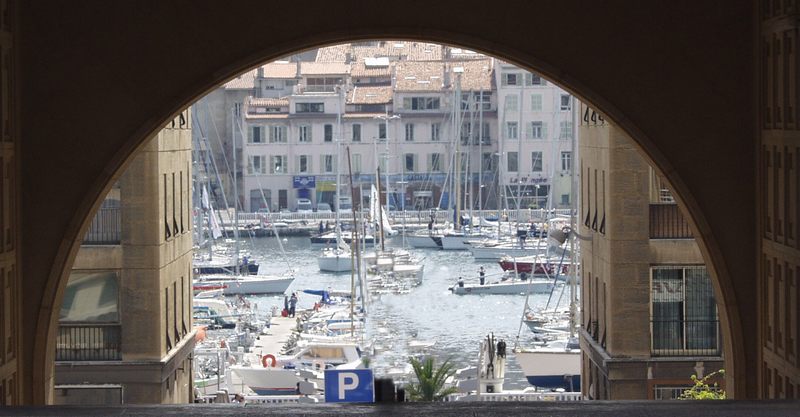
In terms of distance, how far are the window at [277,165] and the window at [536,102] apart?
33.8 ft

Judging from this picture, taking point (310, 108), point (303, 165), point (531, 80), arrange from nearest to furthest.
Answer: point (531, 80) < point (310, 108) < point (303, 165)

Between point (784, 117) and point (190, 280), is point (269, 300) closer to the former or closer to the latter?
point (190, 280)

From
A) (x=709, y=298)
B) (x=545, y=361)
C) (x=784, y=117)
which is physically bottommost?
(x=545, y=361)

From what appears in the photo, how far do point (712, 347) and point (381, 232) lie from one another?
24635mm

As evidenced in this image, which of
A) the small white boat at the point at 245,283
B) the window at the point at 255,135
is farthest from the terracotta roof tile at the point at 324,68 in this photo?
the small white boat at the point at 245,283

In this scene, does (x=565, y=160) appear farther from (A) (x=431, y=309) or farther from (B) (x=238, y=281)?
(A) (x=431, y=309)

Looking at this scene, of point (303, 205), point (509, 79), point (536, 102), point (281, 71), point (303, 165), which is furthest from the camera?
point (281, 71)

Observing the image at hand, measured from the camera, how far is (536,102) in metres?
52.2

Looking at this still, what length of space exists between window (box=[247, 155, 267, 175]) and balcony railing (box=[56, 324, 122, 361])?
3915 cm

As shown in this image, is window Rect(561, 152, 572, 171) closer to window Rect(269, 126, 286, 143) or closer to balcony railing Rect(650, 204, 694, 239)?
window Rect(269, 126, 286, 143)

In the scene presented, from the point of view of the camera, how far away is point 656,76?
9.23m

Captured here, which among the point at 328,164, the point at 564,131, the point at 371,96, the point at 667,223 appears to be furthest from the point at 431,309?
the point at 667,223

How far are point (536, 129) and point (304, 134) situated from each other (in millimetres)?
9272

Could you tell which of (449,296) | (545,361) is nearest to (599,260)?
(545,361)
